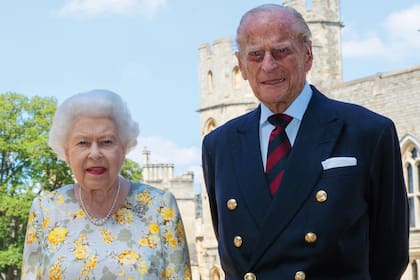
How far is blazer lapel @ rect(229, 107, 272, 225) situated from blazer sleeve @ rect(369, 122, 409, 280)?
46cm

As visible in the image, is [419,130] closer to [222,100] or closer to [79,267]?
[222,100]

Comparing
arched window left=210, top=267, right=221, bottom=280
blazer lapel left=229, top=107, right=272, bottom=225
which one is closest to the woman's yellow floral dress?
blazer lapel left=229, top=107, right=272, bottom=225

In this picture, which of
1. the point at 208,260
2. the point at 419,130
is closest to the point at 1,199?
the point at 208,260

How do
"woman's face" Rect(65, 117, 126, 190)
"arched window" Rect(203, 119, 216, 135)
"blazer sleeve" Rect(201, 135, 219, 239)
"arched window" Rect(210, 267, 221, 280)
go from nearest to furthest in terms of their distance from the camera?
"blazer sleeve" Rect(201, 135, 219, 239), "woman's face" Rect(65, 117, 126, 190), "arched window" Rect(210, 267, 221, 280), "arched window" Rect(203, 119, 216, 135)

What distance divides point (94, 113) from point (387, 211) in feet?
5.24

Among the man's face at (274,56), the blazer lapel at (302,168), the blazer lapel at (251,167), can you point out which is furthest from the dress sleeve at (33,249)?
the man's face at (274,56)

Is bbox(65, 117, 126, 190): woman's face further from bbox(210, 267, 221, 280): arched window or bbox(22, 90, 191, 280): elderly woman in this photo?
bbox(210, 267, 221, 280): arched window

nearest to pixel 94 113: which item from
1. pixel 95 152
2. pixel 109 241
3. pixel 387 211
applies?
pixel 95 152

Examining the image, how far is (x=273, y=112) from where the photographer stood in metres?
4.25

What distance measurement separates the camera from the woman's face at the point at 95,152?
495 centimetres

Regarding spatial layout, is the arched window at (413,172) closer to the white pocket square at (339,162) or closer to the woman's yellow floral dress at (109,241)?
the woman's yellow floral dress at (109,241)

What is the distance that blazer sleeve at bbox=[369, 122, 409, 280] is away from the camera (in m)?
4.18

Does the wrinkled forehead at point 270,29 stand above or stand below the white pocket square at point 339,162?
above

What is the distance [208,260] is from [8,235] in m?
7.80
